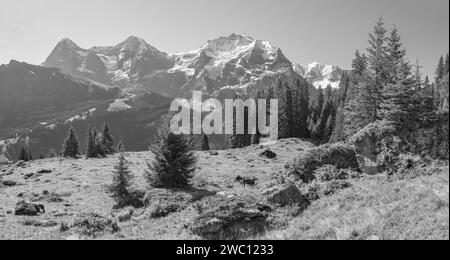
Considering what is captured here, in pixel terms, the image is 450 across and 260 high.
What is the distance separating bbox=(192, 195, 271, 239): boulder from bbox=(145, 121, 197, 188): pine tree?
57.0ft

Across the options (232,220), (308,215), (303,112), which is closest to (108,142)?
(303,112)

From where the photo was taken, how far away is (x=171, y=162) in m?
36.4

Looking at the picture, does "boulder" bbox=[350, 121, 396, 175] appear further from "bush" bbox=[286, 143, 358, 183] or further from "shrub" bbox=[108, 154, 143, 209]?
"shrub" bbox=[108, 154, 143, 209]

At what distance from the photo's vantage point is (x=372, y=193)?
53.8ft

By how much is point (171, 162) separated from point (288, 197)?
1870 centimetres

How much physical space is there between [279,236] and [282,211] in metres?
4.47

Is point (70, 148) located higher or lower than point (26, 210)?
higher

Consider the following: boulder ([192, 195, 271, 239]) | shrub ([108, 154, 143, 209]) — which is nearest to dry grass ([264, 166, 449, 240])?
boulder ([192, 195, 271, 239])

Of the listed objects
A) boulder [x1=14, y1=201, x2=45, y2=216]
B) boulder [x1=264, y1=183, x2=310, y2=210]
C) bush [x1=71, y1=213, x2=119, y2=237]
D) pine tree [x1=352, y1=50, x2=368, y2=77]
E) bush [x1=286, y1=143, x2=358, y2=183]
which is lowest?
boulder [x1=14, y1=201, x2=45, y2=216]

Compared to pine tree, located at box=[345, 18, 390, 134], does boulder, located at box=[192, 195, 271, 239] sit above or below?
below

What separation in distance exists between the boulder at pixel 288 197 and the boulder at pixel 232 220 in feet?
3.46

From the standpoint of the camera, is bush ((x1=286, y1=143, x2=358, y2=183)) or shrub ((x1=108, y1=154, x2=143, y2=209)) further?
shrub ((x1=108, y1=154, x2=143, y2=209))

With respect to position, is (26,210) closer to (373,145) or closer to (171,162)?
(171,162)

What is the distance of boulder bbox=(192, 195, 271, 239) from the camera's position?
16.8m
